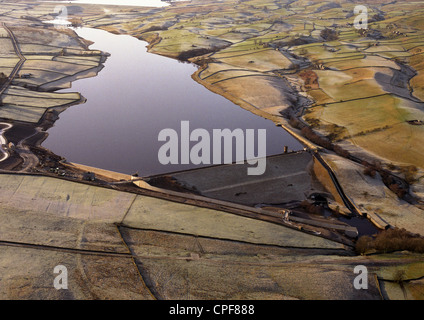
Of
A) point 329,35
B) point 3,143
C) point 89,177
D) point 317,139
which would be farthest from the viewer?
point 329,35

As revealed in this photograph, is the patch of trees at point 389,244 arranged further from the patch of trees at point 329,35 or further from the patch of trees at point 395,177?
the patch of trees at point 329,35

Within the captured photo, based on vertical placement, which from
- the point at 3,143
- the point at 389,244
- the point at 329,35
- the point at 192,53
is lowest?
→ the point at 329,35

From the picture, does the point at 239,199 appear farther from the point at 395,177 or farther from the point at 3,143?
the point at 3,143

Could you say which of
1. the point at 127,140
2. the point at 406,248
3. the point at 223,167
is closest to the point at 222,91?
the point at 127,140

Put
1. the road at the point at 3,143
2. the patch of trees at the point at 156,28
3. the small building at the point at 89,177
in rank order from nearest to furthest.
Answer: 1. the small building at the point at 89,177
2. the road at the point at 3,143
3. the patch of trees at the point at 156,28

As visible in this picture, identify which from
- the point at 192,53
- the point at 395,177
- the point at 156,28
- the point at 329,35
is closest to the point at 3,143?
the point at 395,177

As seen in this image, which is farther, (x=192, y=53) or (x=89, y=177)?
(x=192, y=53)

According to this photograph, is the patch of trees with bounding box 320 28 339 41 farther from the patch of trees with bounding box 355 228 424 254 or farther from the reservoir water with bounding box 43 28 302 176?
the patch of trees with bounding box 355 228 424 254

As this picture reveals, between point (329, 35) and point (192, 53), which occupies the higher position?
point (192, 53)

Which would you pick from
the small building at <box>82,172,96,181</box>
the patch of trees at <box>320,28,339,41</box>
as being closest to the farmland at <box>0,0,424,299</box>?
the small building at <box>82,172,96,181</box>

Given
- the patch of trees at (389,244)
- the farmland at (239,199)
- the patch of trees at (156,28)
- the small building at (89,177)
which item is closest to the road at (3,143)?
the farmland at (239,199)

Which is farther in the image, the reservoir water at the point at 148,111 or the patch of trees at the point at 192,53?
the patch of trees at the point at 192,53

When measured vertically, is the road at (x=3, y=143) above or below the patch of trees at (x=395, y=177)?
above
